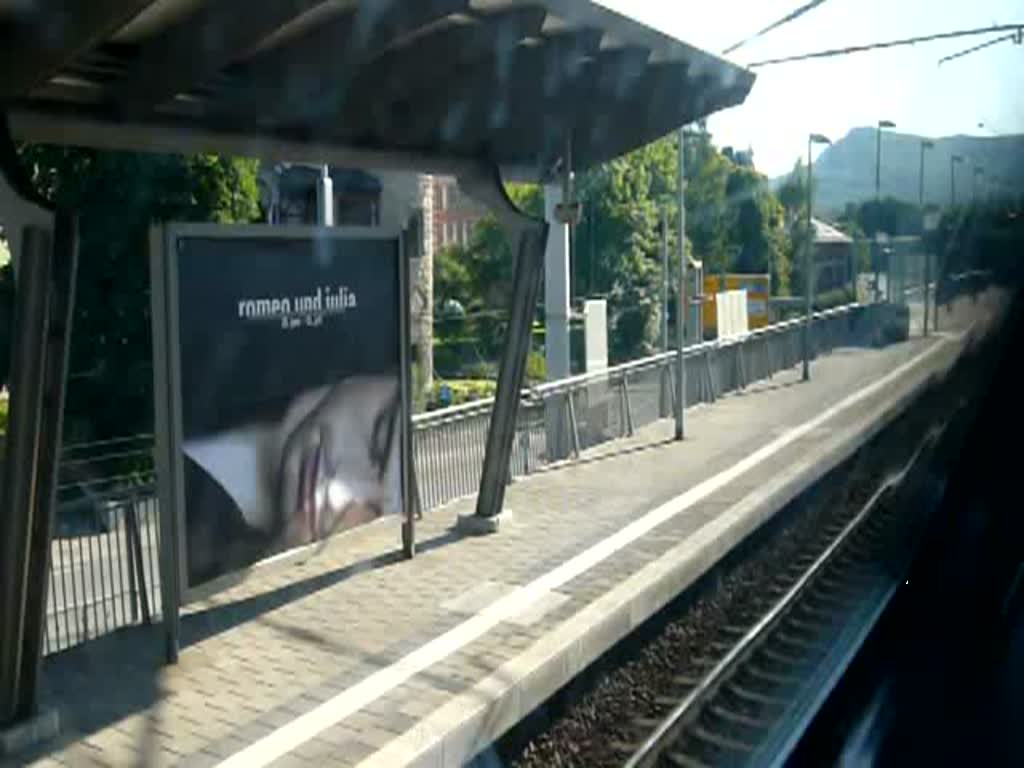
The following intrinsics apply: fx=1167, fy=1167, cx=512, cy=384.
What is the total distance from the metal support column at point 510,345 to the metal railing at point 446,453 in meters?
0.64

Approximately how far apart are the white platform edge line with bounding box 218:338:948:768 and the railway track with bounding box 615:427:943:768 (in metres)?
0.92

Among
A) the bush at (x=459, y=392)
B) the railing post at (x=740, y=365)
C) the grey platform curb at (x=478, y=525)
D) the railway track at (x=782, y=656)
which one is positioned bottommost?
the railway track at (x=782, y=656)

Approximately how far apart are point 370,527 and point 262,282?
178 cm

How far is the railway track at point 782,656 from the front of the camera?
5414 mm

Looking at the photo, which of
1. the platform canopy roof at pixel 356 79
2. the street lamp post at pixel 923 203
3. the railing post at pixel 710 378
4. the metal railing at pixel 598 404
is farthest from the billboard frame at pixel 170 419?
the railing post at pixel 710 378


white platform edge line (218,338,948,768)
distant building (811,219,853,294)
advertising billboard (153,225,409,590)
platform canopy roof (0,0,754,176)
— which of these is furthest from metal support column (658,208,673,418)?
advertising billboard (153,225,409,590)

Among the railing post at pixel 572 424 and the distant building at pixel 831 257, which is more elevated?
the distant building at pixel 831 257

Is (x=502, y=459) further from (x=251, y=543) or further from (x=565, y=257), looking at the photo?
(x=565, y=257)

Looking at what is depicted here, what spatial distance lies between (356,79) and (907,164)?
621 centimetres

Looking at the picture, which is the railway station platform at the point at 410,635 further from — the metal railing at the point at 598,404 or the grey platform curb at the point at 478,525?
the metal railing at the point at 598,404

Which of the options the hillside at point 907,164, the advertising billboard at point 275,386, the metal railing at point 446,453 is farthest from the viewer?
the hillside at point 907,164

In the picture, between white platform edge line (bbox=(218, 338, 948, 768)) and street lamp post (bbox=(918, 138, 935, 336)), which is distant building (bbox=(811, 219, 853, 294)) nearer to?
street lamp post (bbox=(918, 138, 935, 336))

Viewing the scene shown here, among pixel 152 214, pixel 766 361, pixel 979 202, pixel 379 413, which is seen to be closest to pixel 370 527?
pixel 379 413

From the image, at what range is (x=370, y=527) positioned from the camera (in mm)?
7082
